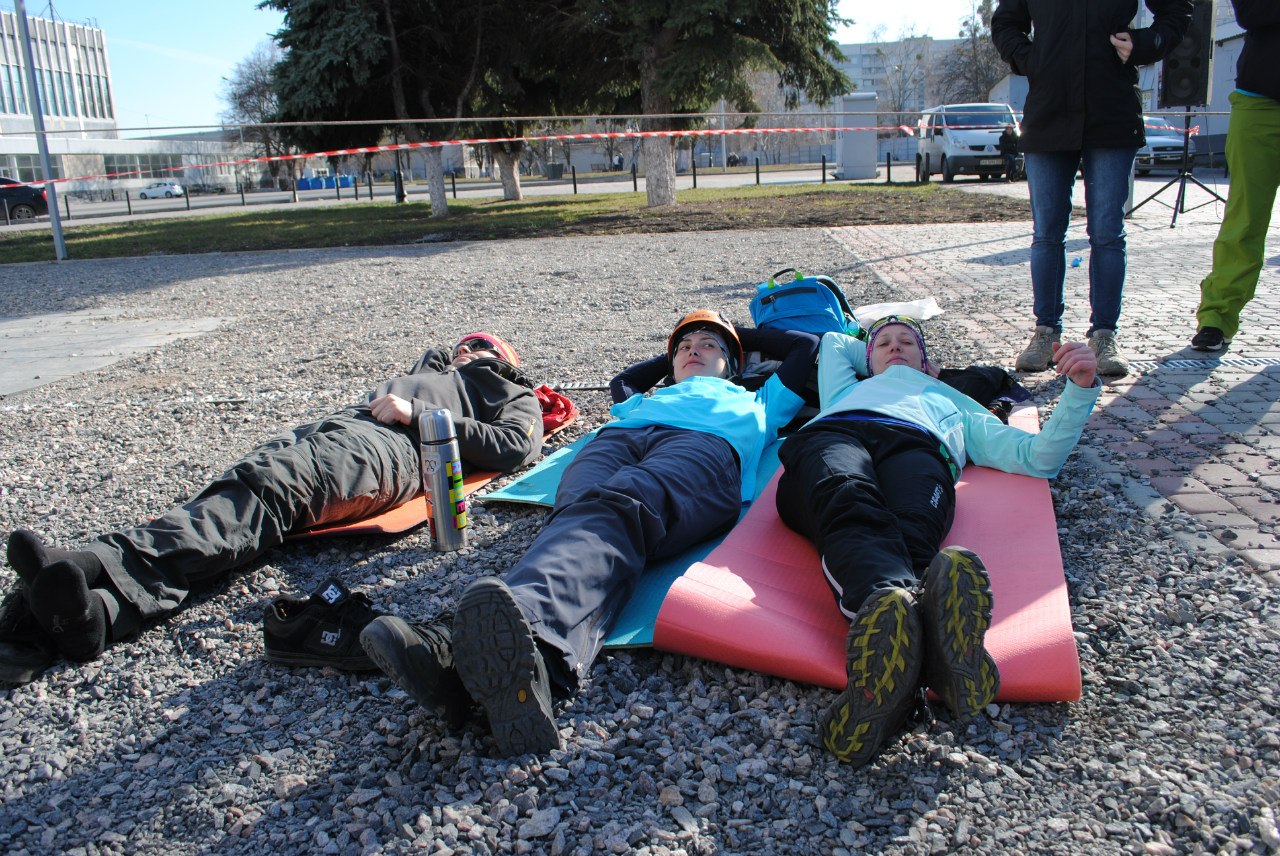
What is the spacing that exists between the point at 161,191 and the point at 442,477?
59.2 meters

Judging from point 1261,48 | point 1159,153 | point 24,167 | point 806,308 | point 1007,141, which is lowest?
point 806,308

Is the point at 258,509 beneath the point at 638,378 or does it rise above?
beneath

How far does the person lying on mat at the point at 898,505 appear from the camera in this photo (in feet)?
7.21

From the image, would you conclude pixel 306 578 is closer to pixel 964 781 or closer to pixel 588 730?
pixel 588 730

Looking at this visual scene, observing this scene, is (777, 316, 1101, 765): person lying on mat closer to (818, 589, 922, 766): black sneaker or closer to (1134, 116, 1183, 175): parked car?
(818, 589, 922, 766): black sneaker

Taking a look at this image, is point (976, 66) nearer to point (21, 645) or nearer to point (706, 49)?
point (706, 49)

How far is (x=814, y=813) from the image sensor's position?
2.11 metres

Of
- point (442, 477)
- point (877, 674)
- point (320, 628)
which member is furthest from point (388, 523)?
point (877, 674)

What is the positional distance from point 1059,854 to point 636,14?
17884mm

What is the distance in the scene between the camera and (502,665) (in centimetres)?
224

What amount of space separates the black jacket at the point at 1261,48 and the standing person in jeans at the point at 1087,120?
0.33 metres

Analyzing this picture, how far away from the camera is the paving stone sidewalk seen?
141 inches

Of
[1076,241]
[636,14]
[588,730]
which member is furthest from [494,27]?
[588,730]

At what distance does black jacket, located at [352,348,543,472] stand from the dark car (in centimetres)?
3364
